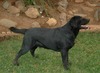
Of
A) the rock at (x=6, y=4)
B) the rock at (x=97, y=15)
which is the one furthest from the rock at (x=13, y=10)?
the rock at (x=97, y=15)

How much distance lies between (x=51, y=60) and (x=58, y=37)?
883 mm

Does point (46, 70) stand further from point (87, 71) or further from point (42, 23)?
point (42, 23)

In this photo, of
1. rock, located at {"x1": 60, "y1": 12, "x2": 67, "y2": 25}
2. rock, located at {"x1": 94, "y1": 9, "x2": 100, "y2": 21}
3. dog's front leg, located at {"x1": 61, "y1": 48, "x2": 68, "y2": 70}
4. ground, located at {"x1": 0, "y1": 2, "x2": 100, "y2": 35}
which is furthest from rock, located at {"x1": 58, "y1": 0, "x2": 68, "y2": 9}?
dog's front leg, located at {"x1": 61, "y1": 48, "x2": 68, "y2": 70}

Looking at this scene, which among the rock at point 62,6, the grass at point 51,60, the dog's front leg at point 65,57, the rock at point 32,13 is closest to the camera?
the dog's front leg at point 65,57

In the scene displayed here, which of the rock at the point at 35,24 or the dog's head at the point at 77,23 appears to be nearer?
the dog's head at the point at 77,23

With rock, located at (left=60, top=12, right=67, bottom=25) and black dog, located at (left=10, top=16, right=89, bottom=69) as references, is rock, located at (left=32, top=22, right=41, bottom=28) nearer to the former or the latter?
rock, located at (left=60, top=12, right=67, bottom=25)

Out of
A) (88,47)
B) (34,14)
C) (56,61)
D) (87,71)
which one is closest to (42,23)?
(34,14)

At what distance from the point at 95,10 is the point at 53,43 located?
Answer: 4657 millimetres

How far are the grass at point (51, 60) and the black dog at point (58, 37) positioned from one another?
0.30 meters

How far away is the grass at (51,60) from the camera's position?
7.30 meters

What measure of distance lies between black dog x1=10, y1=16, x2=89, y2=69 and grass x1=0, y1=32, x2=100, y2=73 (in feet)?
0.99

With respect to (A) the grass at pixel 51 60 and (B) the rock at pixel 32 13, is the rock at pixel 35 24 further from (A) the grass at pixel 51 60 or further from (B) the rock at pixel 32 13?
(A) the grass at pixel 51 60

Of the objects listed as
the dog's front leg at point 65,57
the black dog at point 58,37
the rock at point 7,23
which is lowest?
the rock at point 7,23

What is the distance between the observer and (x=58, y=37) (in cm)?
714
